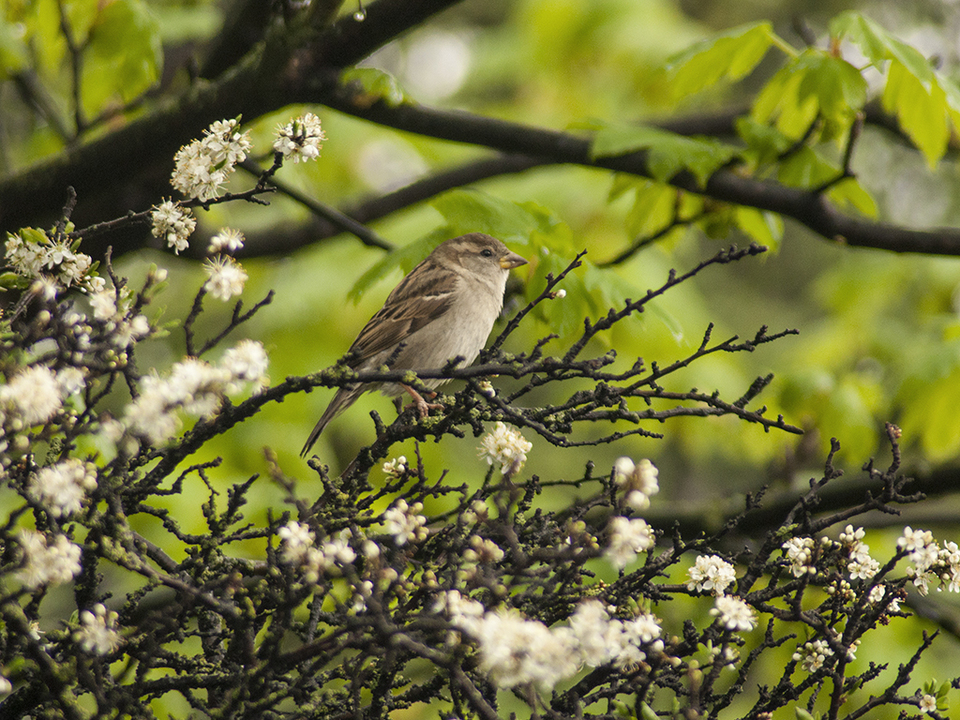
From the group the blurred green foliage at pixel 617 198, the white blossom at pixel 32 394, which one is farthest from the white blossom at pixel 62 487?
the blurred green foliage at pixel 617 198

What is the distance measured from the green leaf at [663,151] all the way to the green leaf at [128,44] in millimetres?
2567

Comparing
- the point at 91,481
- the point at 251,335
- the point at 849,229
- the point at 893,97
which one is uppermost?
the point at 91,481

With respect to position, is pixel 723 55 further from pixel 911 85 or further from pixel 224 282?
pixel 224 282

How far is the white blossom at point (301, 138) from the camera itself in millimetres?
2326

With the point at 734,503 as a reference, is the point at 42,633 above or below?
above

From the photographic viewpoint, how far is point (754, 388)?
2230 mm

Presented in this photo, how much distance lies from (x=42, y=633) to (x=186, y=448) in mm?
627

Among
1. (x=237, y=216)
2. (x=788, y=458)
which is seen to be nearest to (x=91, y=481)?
(x=788, y=458)

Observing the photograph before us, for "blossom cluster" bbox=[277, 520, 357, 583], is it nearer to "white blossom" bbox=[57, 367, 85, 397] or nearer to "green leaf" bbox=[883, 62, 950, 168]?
"white blossom" bbox=[57, 367, 85, 397]

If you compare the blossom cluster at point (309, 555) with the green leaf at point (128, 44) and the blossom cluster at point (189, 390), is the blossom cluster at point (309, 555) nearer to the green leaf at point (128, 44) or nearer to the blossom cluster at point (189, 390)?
the blossom cluster at point (189, 390)

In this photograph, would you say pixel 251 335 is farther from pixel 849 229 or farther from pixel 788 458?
pixel 849 229

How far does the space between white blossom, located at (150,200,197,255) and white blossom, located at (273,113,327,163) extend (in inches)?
12.2

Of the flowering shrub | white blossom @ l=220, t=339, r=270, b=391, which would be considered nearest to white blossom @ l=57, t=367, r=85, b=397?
the flowering shrub

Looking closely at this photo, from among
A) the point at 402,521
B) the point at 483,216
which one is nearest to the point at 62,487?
the point at 402,521
